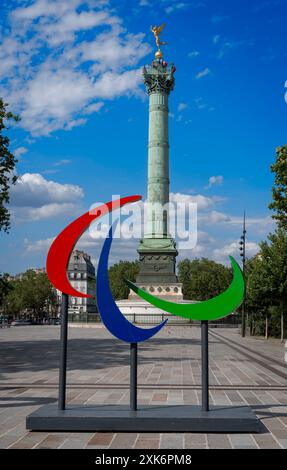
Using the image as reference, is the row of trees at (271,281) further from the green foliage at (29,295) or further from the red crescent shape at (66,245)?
the green foliage at (29,295)

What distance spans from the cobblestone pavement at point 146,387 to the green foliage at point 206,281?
7222 cm

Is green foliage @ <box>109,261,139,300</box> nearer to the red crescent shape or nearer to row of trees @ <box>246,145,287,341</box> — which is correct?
row of trees @ <box>246,145,287,341</box>

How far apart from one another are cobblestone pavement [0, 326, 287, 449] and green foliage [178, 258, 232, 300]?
237ft

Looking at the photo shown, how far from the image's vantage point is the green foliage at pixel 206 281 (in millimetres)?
96625

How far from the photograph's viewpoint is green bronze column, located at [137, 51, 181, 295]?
5938 centimetres

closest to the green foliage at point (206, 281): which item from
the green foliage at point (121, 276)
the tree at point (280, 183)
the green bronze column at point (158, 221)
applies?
the green foliage at point (121, 276)

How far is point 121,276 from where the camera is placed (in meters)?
107

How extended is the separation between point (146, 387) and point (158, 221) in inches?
1873

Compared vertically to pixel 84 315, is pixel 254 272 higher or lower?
higher

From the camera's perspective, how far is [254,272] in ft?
105

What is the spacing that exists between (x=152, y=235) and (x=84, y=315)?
469 inches

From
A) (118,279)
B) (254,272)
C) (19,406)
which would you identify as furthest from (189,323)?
(118,279)

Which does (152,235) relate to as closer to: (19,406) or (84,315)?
(84,315)

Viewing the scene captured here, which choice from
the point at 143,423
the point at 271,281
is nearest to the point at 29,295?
the point at 271,281
